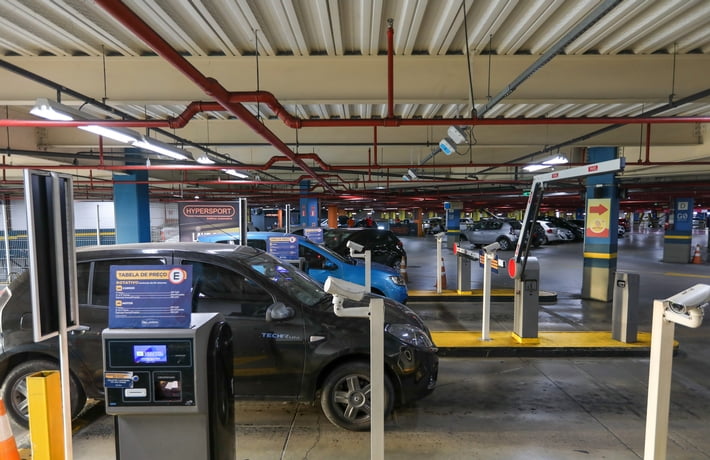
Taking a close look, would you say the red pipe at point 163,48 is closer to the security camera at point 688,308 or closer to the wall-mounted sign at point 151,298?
the wall-mounted sign at point 151,298

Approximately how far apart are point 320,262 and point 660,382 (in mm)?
5446

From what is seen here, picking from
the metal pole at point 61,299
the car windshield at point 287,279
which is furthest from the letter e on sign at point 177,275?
the car windshield at point 287,279

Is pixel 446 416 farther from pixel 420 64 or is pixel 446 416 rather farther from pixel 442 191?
pixel 442 191

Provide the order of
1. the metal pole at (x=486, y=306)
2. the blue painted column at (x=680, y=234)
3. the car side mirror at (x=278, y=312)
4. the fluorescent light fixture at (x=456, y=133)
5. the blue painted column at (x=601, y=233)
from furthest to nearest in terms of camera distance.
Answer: the blue painted column at (x=680, y=234)
the blue painted column at (x=601, y=233)
the metal pole at (x=486, y=306)
the fluorescent light fixture at (x=456, y=133)
the car side mirror at (x=278, y=312)

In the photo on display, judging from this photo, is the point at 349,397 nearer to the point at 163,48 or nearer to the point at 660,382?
the point at 660,382

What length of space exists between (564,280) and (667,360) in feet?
30.8

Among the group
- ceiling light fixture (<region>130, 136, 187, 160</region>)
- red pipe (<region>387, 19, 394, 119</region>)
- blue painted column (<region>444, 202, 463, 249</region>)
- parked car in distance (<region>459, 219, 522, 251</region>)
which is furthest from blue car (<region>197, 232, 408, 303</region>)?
blue painted column (<region>444, 202, 463, 249</region>)

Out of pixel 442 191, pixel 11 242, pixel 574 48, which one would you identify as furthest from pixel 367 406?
pixel 442 191

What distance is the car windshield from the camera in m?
3.30

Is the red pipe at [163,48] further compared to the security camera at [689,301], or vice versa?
the red pipe at [163,48]

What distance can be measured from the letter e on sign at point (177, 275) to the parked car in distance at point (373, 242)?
7.59 m

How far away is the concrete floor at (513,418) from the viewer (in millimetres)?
2844

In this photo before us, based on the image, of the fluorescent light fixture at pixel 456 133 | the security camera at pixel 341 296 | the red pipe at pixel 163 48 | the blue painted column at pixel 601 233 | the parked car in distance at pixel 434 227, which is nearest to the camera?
the red pipe at pixel 163 48

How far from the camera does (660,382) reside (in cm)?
193
